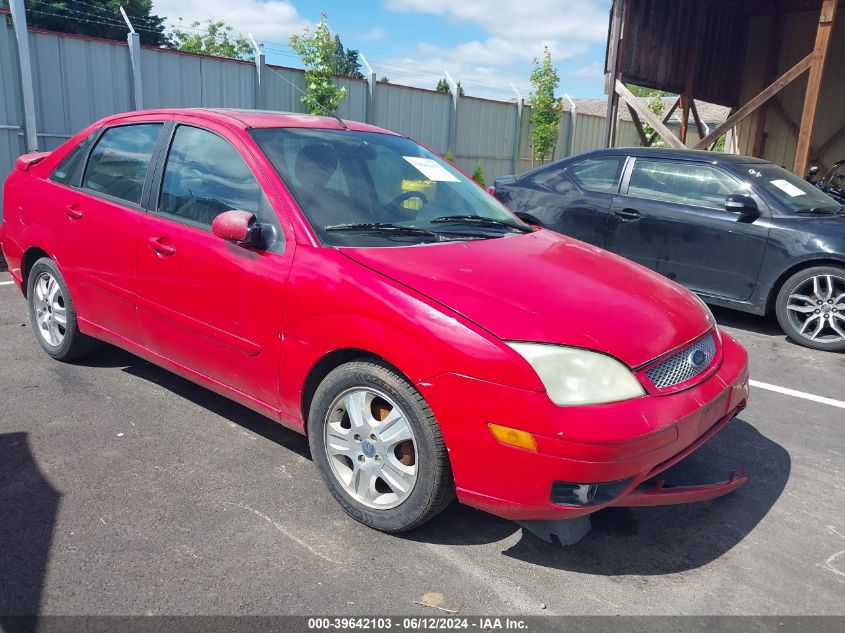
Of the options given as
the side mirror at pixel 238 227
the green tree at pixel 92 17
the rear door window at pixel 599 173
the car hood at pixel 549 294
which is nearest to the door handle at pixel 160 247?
the side mirror at pixel 238 227

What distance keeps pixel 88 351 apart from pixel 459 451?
122 inches

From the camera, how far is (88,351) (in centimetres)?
457

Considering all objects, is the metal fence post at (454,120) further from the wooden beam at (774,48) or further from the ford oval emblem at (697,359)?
the ford oval emblem at (697,359)

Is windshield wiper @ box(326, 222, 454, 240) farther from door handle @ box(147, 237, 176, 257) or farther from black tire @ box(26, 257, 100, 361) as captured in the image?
black tire @ box(26, 257, 100, 361)

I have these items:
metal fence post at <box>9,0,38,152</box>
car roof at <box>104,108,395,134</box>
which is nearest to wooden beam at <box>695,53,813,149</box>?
car roof at <box>104,108,395,134</box>

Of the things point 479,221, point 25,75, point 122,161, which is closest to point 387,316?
point 479,221

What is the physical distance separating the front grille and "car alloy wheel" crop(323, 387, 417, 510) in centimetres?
96

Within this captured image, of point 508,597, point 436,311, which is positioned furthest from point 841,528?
point 436,311

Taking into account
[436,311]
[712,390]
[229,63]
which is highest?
[229,63]

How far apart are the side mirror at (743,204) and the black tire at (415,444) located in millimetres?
4447

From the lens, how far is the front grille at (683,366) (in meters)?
2.66

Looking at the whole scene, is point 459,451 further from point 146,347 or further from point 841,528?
point 146,347

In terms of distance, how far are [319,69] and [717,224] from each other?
10.4 metres

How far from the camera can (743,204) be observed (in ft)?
19.6
